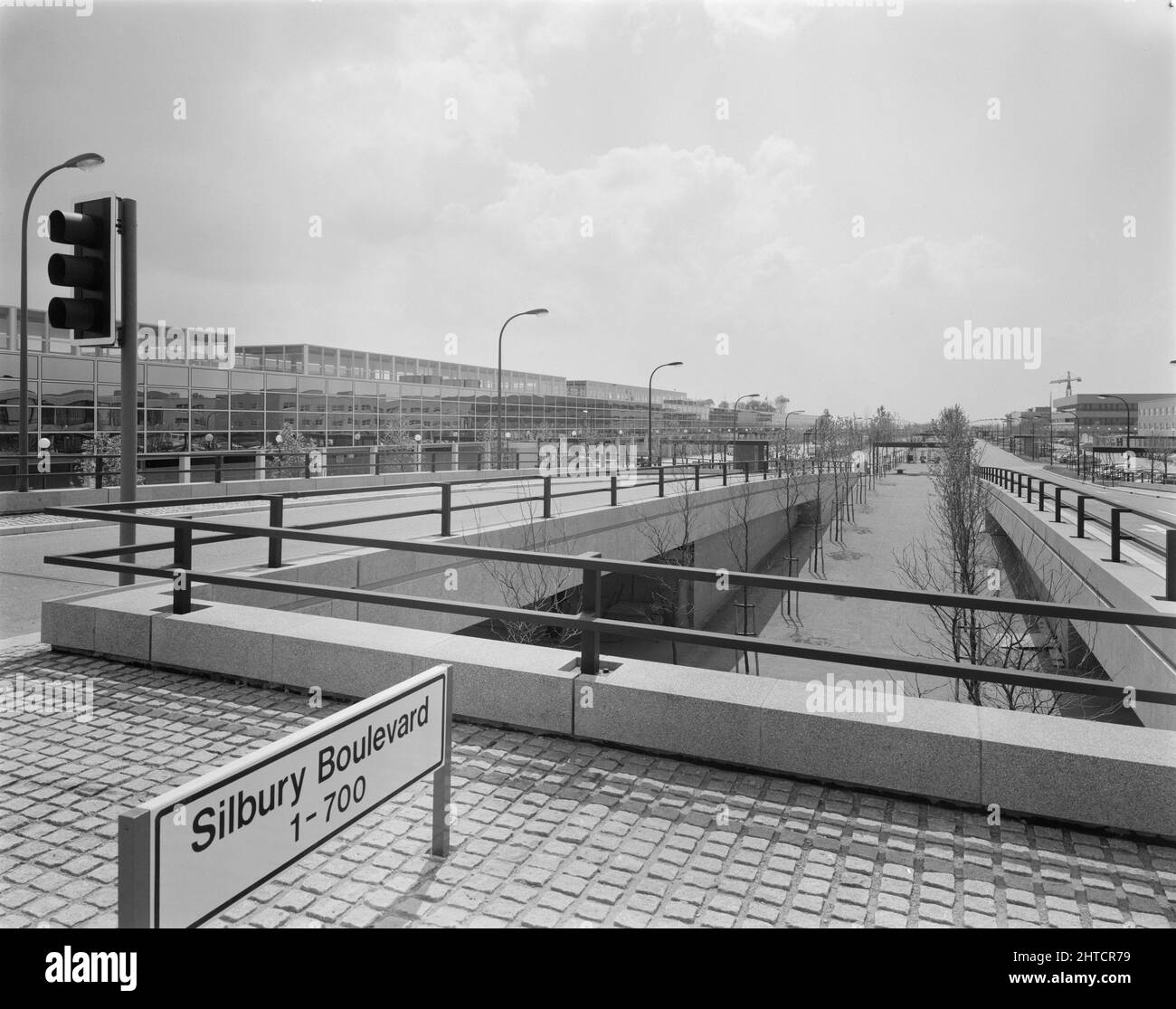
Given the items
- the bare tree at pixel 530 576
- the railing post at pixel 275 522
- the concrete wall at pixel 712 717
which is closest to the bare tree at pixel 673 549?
the bare tree at pixel 530 576

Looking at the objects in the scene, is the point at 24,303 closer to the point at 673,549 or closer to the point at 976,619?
the point at 673,549

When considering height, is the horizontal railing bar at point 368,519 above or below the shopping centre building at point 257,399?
below

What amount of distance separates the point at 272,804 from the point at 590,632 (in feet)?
10.4

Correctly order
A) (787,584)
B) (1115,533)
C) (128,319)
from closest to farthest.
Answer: (787,584)
(128,319)
(1115,533)

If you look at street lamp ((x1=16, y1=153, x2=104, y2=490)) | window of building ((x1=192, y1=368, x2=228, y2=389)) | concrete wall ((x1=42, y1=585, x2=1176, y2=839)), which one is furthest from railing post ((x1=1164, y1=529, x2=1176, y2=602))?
window of building ((x1=192, y1=368, x2=228, y2=389))

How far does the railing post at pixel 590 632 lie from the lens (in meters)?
5.67

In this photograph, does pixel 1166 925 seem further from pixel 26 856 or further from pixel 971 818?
pixel 26 856

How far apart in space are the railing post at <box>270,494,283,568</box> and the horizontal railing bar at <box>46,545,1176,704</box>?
1163mm

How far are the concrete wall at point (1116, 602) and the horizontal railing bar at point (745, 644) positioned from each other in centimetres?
121

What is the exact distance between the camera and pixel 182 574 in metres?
7.01

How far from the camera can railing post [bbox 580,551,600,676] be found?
5.67 meters

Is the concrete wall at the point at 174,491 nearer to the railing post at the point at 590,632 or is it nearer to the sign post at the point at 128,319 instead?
the sign post at the point at 128,319

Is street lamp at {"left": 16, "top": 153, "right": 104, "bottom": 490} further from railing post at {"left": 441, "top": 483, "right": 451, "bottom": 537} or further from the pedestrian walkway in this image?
the pedestrian walkway

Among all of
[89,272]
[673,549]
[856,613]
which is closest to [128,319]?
[89,272]
